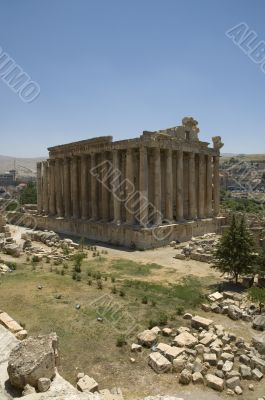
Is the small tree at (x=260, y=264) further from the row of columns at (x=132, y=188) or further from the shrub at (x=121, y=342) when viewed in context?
the row of columns at (x=132, y=188)

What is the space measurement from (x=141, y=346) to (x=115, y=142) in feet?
75.4

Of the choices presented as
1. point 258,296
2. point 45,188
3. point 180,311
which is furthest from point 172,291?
point 45,188

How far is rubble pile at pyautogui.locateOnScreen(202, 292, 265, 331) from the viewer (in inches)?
504

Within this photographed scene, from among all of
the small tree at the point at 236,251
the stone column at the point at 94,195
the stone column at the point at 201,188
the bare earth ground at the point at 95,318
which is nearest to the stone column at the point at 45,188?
the stone column at the point at 94,195

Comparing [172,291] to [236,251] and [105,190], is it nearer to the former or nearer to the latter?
[236,251]

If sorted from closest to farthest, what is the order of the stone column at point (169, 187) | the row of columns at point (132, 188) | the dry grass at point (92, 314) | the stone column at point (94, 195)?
1. the dry grass at point (92, 314)
2. the row of columns at point (132, 188)
3. the stone column at point (169, 187)
4. the stone column at point (94, 195)

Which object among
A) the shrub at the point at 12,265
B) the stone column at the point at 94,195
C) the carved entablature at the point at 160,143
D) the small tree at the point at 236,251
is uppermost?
the carved entablature at the point at 160,143

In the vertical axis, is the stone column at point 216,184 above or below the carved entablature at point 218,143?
below

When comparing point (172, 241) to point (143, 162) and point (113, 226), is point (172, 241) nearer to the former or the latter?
point (113, 226)

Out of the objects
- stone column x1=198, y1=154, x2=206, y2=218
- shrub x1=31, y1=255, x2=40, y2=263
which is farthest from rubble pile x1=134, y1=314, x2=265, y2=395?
stone column x1=198, y1=154, x2=206, y2=218

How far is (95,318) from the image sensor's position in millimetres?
13367

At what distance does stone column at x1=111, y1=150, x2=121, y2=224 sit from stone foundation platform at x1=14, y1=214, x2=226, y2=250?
953 mm

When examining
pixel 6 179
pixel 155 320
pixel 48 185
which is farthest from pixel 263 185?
pixel 155 320

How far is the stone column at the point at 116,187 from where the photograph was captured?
31.3 meters
